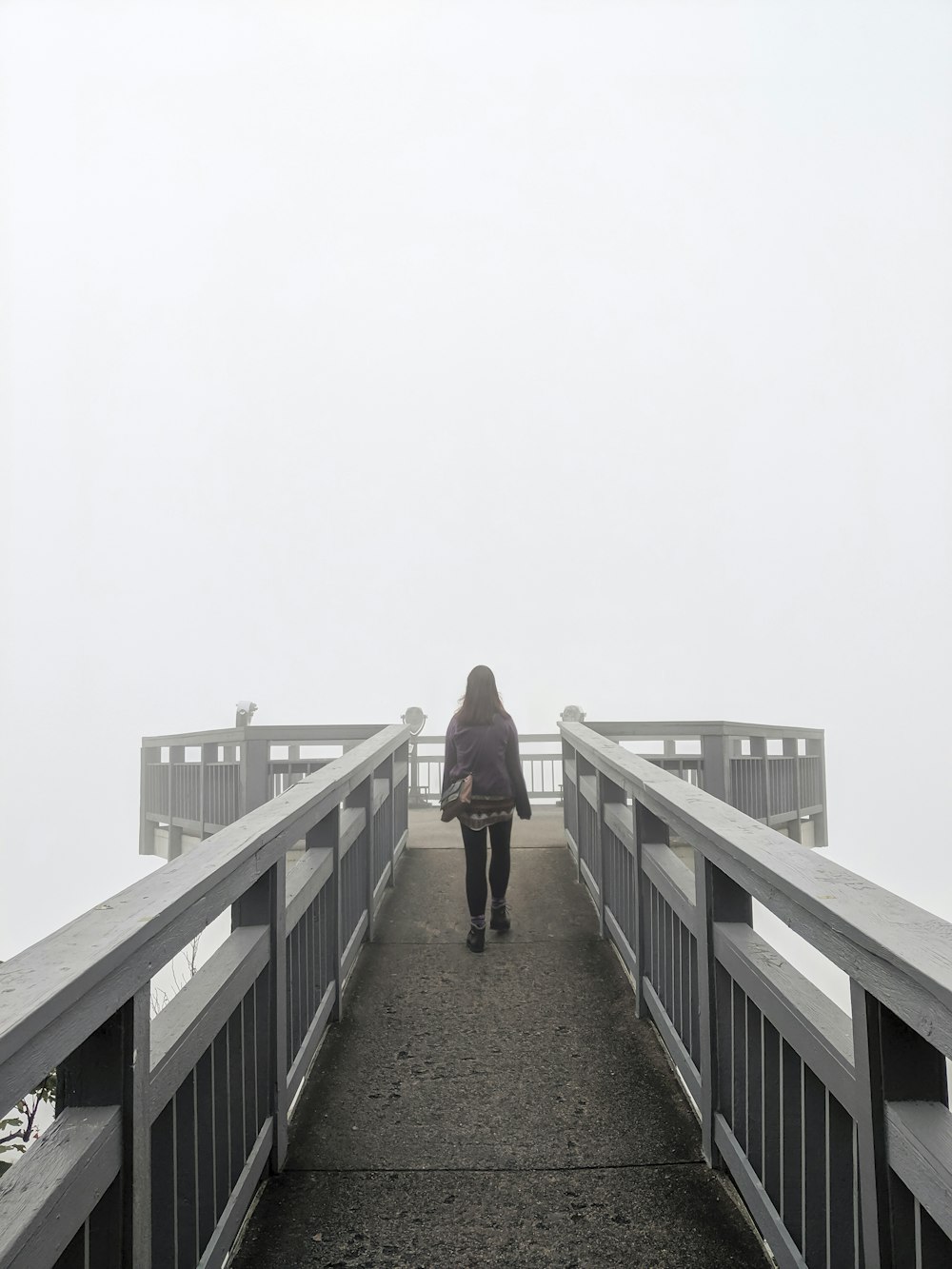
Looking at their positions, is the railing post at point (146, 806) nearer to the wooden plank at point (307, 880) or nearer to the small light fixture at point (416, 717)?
the small light fixture at point (416, 717)

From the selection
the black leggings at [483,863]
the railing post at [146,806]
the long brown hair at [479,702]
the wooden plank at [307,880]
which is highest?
the long brown hair at [479,702]

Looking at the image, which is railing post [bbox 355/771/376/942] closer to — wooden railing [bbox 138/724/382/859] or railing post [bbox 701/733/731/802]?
wooden railing [bbox 138/724/382/859]

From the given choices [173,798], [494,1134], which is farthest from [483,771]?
[173,798]

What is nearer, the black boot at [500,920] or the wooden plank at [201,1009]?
the wooden plank at [201,1009]

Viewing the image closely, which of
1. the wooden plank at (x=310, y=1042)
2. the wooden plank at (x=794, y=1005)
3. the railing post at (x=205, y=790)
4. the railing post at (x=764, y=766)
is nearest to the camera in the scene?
the wooden plank at (x=794, y=1005)

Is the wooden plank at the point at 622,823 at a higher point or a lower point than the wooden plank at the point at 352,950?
higher

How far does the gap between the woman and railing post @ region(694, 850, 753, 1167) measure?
2.46 meters

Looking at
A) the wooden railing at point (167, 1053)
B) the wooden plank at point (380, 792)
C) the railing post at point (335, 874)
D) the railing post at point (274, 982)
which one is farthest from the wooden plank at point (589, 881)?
the railing post at point (274, 982)

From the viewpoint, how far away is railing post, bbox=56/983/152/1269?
5.59 feet

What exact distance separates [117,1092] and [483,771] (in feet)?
12.3

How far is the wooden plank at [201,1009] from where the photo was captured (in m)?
1.98

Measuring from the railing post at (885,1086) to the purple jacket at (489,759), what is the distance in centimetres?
367

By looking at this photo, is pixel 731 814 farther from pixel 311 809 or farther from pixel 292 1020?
pixel 292 1020

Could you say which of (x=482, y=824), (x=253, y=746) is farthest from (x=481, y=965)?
(x=253, y=746)
